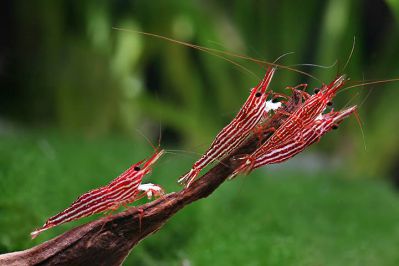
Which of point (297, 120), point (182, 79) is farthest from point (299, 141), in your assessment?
point (182, 79)

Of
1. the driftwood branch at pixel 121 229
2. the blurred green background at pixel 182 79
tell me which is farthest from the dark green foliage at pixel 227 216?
the driftwood branch at pixel 121 229

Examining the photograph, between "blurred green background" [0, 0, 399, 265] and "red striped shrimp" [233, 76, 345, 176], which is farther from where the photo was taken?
"blurred green background" [0, 0, 399, 265]

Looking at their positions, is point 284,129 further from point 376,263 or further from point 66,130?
point 66,130

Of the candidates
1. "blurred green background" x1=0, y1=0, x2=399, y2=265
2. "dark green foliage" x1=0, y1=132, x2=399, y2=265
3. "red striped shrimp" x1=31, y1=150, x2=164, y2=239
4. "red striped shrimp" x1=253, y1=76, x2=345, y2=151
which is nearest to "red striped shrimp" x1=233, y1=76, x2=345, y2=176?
"red striped shrimp" x1=253, y1=76, x2=345, y2=151

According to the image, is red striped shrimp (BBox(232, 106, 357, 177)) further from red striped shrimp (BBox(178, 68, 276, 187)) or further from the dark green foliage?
the dark green foliage

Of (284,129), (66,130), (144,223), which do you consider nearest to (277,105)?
(284,129)

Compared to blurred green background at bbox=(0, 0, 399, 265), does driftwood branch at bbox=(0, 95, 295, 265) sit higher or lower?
higher

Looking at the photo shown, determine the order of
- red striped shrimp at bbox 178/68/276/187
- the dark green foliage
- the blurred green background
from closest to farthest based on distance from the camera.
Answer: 1. red striped shrimp at bbox 178/68/276/187
2. the dark green foliage
3. the blurred green background

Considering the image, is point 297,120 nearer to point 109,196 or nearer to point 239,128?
point 239,128
